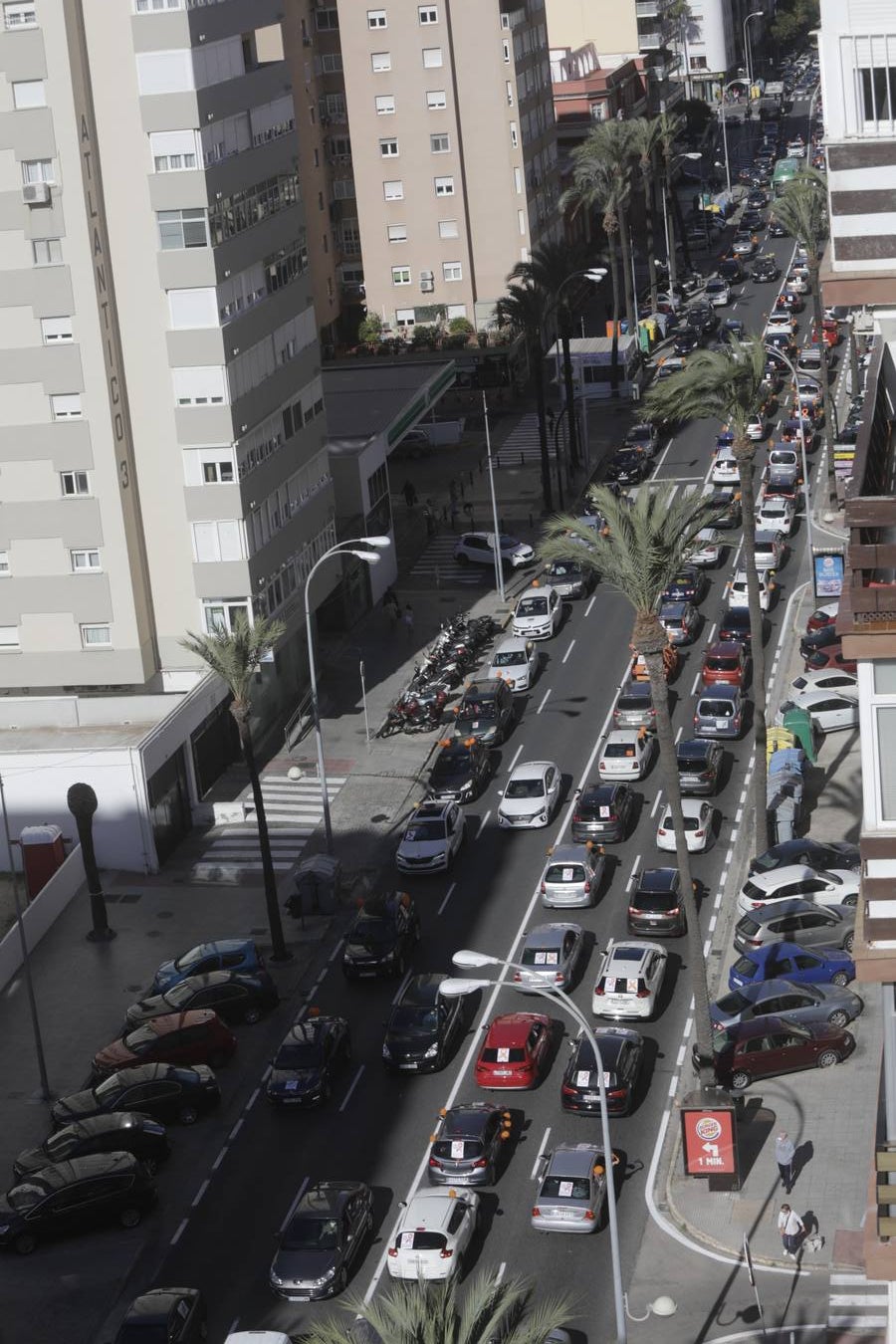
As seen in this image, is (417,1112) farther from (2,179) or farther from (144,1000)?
(2,179)

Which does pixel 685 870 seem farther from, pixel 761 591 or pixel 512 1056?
pixel 761 591

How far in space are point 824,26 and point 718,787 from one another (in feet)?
140

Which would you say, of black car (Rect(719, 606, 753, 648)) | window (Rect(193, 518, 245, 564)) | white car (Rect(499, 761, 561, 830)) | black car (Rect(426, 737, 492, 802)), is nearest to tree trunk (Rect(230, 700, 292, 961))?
white car (Rect(499, 761, 561, 830))

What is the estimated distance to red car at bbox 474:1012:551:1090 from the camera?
5031 centimetres

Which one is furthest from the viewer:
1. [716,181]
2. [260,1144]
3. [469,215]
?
[716,181]

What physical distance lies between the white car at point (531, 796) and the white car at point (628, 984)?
11.5 m

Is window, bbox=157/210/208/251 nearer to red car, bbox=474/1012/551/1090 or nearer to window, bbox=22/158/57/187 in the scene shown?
window, bbox=22/158/57/187

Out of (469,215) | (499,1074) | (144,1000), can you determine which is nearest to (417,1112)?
(499,1074)

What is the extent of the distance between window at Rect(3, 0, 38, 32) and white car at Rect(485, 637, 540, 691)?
91.9 ft

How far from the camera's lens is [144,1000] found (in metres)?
55.9

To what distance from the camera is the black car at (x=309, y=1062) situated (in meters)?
50.9

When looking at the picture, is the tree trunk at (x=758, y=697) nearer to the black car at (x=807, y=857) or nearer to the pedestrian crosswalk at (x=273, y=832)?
the black car at (x=807, y=857)

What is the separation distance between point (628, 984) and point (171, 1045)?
11845 millimetres

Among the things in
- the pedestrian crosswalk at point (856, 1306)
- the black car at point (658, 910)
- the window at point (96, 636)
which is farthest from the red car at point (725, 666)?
the pedestrian crosswalk at point (856, 1306)
